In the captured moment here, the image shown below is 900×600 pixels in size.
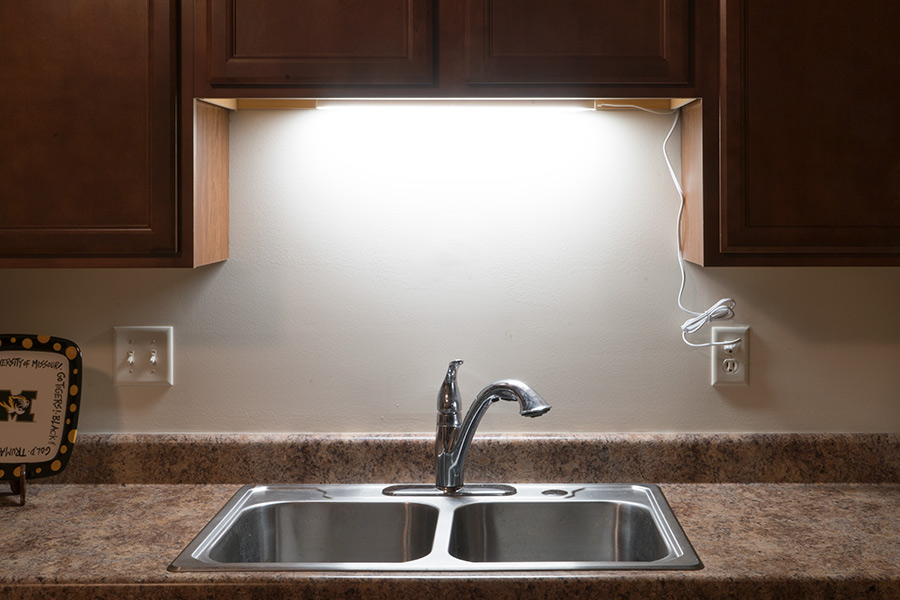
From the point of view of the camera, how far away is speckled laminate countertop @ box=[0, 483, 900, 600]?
113 cm

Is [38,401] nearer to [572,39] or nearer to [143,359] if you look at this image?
[143,359]

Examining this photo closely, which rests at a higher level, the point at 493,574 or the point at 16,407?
the point at 16,407

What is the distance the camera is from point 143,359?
1658 mm

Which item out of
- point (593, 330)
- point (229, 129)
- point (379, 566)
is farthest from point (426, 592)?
point (229, 129)

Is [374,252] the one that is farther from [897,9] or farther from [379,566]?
[897,9]

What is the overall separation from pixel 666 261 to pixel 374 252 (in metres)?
0.60

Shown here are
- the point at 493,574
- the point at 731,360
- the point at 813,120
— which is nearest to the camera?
the point at 493,574

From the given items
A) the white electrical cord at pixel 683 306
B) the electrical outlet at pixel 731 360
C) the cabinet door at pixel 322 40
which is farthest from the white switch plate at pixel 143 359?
the electrical outlet at pixel 731 360

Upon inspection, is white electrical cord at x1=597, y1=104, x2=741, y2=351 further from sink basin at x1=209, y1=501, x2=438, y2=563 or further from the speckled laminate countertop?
sink basin at x1=209, y1=501, x2=438, y2=563

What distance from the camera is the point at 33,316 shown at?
5.46ft

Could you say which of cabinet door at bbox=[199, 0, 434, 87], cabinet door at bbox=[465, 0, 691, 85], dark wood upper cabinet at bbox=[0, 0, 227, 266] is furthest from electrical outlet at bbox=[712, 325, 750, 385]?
dark wood upper cabinet at bbox=[0, 0, 227, 266]

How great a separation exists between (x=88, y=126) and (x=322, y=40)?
16.5 inches

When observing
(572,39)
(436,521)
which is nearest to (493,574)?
(436,521)

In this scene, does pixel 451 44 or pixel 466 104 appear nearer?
pixel 451 44
